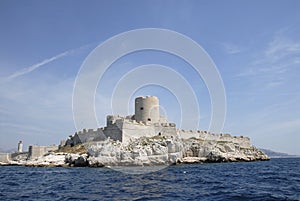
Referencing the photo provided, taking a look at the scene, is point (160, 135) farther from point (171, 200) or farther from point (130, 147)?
point (171, 200)

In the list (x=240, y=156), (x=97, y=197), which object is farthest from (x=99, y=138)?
(x=97, y=197)

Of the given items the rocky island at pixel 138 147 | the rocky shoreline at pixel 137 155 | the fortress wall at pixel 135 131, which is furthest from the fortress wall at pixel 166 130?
the rocky shoreline at pixel 137 155

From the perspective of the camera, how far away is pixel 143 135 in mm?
43812

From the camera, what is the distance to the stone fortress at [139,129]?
40.8 m

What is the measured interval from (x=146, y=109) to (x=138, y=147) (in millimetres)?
17784

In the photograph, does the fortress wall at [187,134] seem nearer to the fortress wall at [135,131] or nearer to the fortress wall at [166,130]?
the fortress wall at [166,130]

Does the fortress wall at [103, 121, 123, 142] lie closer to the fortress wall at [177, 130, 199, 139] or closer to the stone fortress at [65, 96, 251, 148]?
the stone fortress at [65, 96, 251, 148]

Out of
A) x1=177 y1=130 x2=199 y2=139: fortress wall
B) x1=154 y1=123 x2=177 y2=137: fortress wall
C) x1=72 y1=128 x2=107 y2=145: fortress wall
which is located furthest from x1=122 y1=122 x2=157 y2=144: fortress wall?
x1=177 y1=130 x2=199 y2=139: fortress wall

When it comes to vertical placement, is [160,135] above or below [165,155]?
above

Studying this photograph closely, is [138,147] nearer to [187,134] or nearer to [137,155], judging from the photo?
[137,155]

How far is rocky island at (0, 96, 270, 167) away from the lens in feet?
101

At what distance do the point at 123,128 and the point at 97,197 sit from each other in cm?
2936

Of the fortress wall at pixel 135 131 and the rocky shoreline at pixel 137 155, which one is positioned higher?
the fortress wall at pixel 135 131

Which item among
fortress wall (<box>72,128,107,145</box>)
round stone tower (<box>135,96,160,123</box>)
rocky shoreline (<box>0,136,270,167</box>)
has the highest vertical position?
round stone tower (<box>135,96,160,123</box>)
